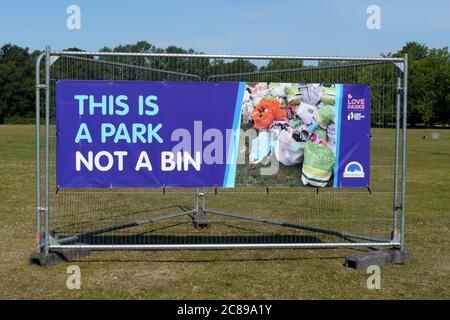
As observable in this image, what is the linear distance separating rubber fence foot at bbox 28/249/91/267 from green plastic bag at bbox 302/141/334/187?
330 cm

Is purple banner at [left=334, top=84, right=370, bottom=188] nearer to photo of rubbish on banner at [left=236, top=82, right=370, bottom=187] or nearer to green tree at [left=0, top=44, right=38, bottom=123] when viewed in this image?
photo of rubbish on banner at [left=236, top=82, right=370, bottom=187]

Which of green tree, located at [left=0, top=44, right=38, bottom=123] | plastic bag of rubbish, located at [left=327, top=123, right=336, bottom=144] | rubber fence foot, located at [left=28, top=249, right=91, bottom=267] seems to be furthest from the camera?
green tree, located at [left=0, top=44, right=38, bottom=123]

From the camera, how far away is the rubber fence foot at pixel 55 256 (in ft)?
23.0

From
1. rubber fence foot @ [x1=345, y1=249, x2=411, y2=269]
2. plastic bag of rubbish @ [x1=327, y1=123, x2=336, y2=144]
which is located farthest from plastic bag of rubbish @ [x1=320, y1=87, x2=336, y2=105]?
rubber fence foot @ [x1=345, y1=249, x2=411, y2=269]

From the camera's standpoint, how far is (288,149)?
7.35 meters

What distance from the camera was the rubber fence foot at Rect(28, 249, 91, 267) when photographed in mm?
7023

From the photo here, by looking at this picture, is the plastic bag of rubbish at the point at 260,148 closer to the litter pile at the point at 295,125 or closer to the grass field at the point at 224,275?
the litter pile at the point at 295,125

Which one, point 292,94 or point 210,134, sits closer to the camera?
point 210,134

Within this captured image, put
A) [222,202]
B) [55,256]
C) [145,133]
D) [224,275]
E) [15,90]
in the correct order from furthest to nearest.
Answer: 1. [15,90]
2. [222,202]
3. [55,256]
4. [145,133]
5. [224,275]

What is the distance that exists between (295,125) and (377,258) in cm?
212

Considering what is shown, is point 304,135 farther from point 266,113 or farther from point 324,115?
point 266,113

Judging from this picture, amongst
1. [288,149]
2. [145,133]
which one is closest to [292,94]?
[288,149]

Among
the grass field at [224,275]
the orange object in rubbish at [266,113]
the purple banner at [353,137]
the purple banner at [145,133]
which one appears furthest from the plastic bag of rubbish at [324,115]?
the grass field at [224,275]
